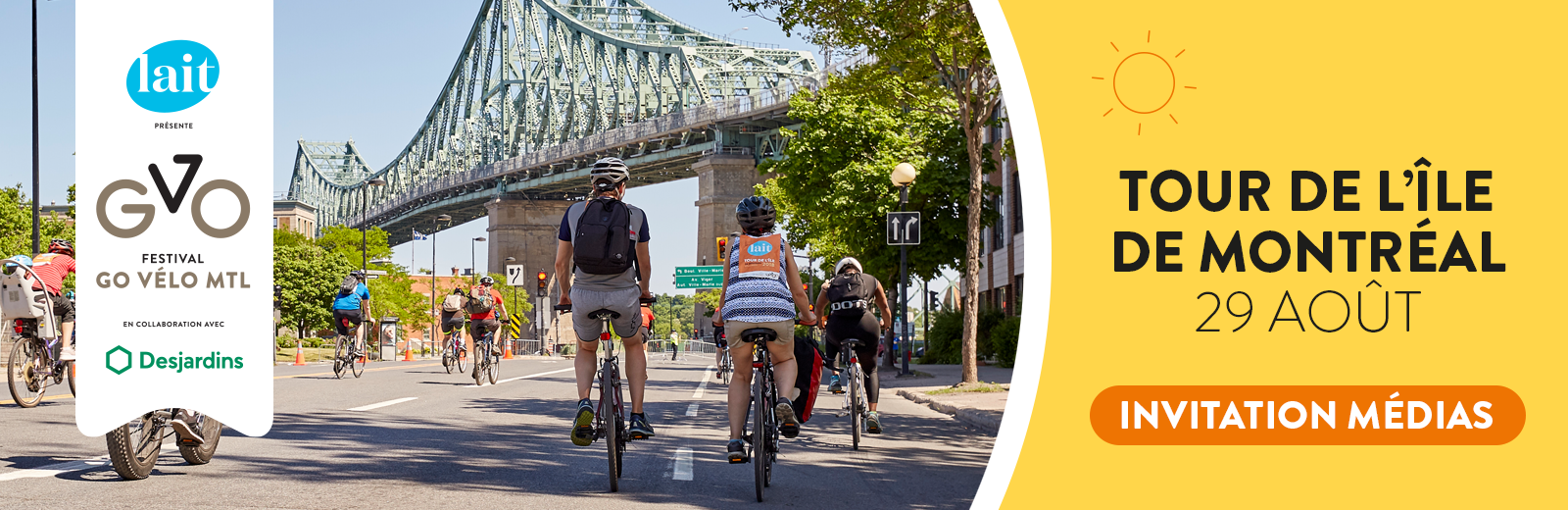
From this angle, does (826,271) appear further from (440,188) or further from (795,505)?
(440,188)

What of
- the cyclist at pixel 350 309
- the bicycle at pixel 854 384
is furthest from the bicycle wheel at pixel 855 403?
the cyclist at pixel 350 309

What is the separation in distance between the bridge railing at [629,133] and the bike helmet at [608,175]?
145 ft

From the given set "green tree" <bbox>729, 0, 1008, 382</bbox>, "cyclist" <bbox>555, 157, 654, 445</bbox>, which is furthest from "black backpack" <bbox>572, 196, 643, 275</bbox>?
"green tree" <bbox>729, 0, 1008, 382</bbox>

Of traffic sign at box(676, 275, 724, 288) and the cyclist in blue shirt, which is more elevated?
traffic sign at box(676, 275, 724, 288)

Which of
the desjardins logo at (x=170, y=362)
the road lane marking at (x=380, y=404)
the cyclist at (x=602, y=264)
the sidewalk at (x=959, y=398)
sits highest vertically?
the cyclist at (x=602, y=264)

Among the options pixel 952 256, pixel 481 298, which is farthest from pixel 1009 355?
pixel 481 298

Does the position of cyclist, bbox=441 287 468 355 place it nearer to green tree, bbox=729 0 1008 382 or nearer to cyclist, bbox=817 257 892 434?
green tree, bbox=729 0 1008 382

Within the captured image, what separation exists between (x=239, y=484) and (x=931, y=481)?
3.83m

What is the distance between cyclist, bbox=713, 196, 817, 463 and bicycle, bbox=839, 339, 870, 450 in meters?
2.50

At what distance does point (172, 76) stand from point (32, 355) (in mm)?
6635

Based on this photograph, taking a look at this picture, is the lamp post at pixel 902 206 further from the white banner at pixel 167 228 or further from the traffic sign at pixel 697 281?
the traffic sign at pixel 697 281

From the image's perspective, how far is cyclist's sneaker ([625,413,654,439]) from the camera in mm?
7470

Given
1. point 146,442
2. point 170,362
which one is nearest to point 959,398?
point 146,442

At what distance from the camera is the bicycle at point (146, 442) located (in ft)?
21.9
